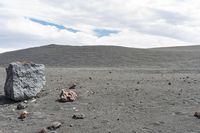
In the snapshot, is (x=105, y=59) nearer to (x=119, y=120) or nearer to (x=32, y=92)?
(x=32, y=92)

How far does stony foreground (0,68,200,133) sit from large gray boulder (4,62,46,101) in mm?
256

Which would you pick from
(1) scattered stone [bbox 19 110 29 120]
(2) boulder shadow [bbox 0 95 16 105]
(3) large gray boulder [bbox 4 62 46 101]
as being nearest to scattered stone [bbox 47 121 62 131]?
(1) scattered stone [bbox 19 110 29 120]

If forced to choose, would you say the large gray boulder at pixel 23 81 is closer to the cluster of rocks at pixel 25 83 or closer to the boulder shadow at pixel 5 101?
the cluster of rocks at pixel 25 83

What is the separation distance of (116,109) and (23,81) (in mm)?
3033

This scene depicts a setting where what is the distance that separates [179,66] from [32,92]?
12.1 m

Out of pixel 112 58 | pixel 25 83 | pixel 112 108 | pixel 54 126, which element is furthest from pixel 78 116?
pixel 112 58

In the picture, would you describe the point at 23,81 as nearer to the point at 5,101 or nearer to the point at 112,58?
the point at 5,101

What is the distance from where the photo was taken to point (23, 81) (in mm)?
12875

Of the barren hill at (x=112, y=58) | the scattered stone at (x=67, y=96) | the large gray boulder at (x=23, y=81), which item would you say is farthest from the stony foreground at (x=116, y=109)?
the barren hill at (x=112, y=58)

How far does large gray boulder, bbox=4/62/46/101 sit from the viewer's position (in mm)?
12654

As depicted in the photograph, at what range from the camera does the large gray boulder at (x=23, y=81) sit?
12654 mm

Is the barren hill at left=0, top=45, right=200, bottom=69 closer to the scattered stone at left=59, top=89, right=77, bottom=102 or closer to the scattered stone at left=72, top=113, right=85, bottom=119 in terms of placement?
the scattered stone at left=59, top=89, right=77, bottom=102

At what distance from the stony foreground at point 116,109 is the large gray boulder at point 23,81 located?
26 cm

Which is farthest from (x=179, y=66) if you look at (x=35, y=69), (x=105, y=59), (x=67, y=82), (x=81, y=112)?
(x=81, y=112)
